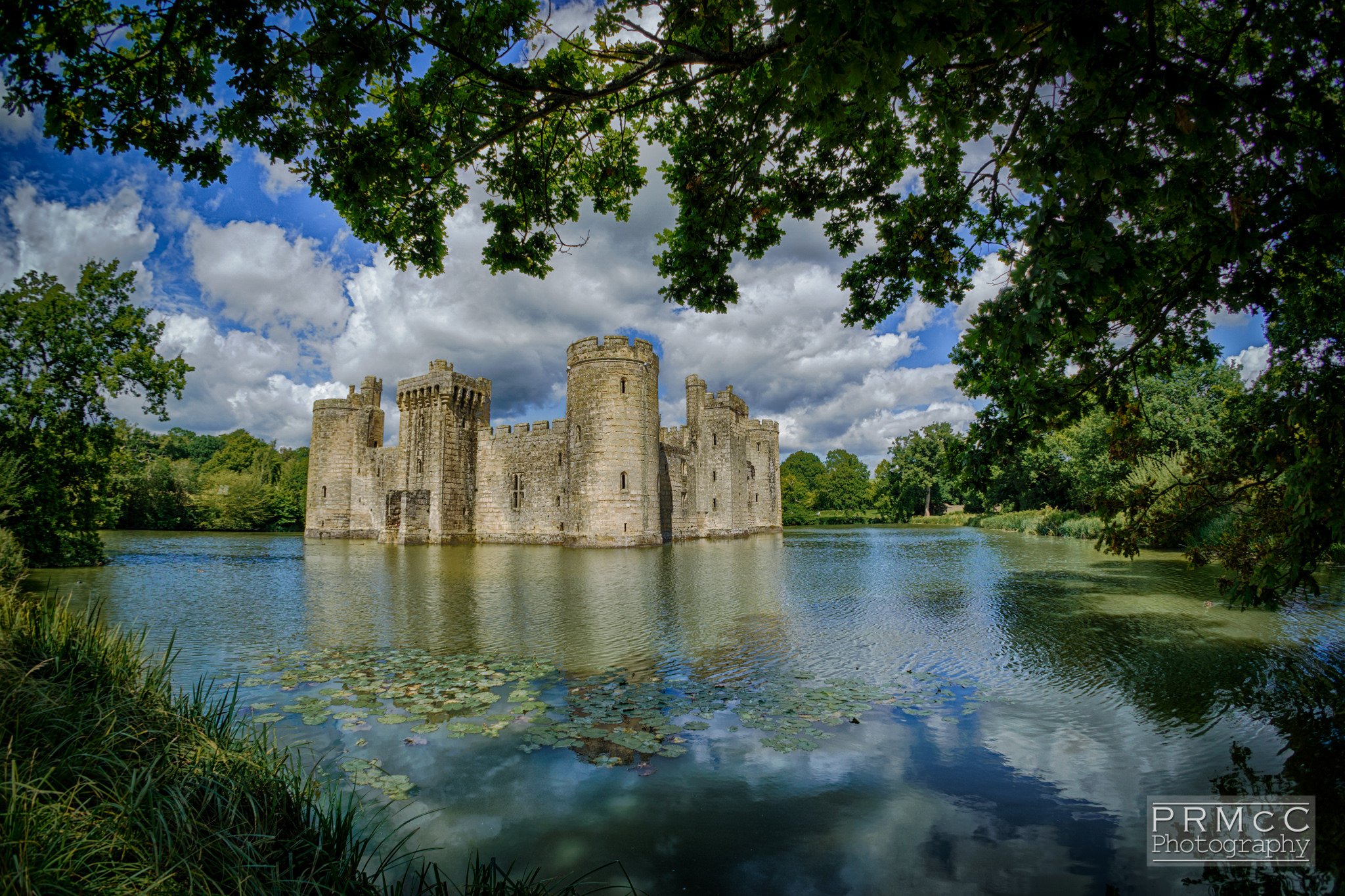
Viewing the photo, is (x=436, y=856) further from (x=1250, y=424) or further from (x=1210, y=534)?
(x=1210, y=534)

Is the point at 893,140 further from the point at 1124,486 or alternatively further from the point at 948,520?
the point at 948,520

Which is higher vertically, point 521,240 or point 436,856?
point 521,240

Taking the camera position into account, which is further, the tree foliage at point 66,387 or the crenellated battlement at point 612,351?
the crenellated battlement at point 612,351

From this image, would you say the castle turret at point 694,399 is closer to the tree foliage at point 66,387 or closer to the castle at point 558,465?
the castle at point 558,465

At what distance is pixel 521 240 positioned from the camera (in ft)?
20.3

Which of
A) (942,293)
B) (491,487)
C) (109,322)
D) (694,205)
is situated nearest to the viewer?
(694,205)

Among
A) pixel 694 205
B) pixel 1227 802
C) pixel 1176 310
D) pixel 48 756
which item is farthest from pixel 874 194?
pixel 48 756

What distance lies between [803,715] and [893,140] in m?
6.09

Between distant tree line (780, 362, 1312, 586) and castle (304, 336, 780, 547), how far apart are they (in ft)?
43.0

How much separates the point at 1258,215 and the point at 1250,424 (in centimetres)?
278

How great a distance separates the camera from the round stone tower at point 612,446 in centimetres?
2553

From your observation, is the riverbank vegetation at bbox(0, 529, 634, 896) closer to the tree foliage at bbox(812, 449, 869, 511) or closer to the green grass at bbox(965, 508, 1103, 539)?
the green grass at bbox(965, 508, 1103, 539)

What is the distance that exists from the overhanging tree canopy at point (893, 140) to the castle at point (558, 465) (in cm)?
1942

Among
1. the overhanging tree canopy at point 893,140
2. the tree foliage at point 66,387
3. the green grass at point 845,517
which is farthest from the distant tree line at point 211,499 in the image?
the green grass at point 845,517
